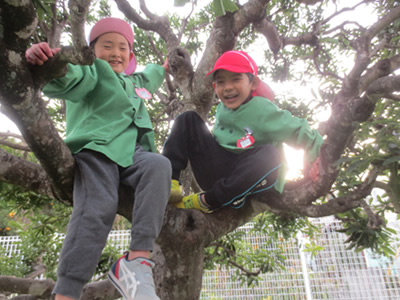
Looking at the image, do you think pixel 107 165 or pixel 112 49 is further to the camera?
pixel 112 49

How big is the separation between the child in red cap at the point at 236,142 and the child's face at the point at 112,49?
518 mm

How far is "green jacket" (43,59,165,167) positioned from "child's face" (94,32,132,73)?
71 millimetres

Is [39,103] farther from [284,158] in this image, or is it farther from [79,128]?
[284,158]

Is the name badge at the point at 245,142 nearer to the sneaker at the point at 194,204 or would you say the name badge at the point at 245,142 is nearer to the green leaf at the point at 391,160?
the sneaker at the point at 194,204

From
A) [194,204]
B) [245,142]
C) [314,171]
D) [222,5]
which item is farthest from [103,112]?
[314,171]

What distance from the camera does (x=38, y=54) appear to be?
2.88 ft

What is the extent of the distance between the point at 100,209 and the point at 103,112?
1.97ft

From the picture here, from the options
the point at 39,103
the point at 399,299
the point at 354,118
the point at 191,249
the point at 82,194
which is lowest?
the point at 399,299

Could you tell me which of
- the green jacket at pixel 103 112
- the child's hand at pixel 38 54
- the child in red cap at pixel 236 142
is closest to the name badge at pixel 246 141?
the child in red cap at pixel 236 142

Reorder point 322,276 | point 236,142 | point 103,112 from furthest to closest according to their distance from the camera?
1. point 322,276
2. point 236,142
3. point 103,112

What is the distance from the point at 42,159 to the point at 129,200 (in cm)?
50

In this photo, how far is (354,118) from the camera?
4.26ft

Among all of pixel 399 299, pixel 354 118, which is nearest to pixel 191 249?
pixel 354 118

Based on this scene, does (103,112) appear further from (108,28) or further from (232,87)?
(232,87)
